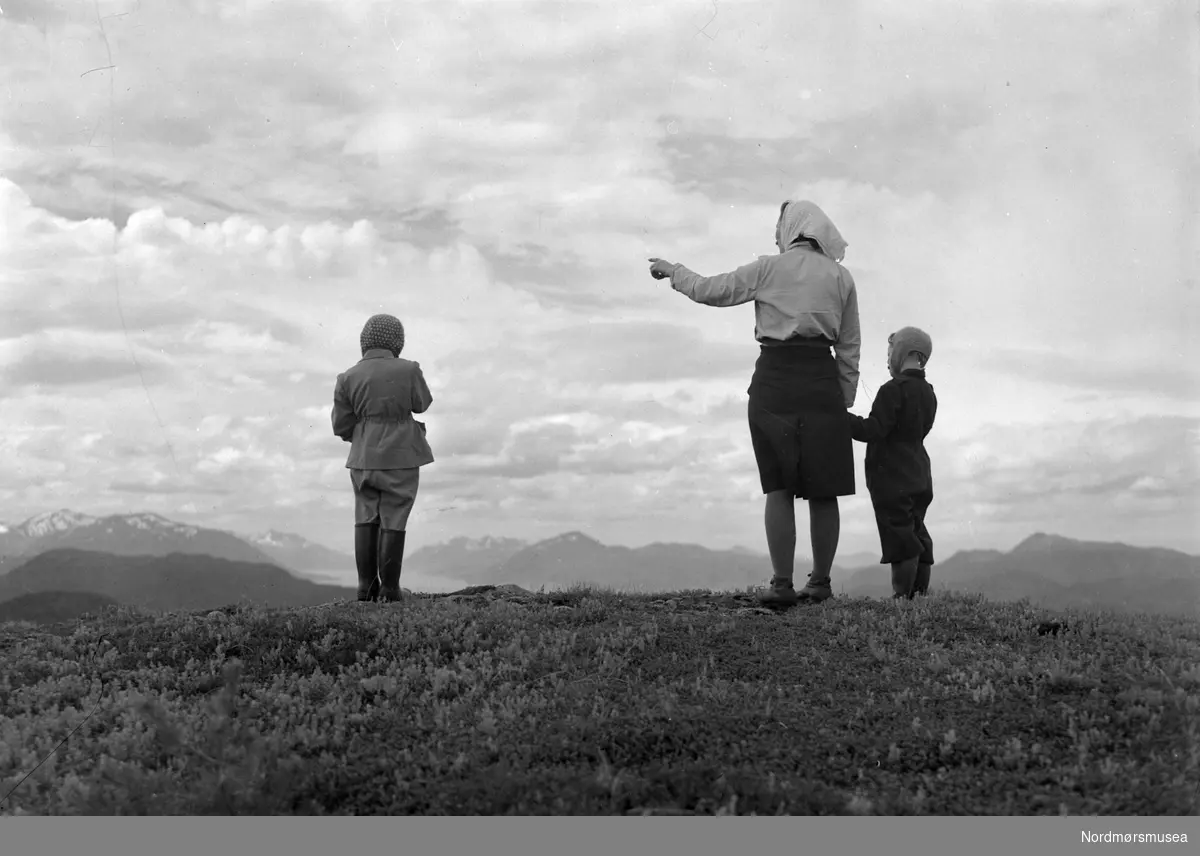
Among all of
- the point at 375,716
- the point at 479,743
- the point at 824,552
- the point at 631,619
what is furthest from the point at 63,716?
the point at 824,552

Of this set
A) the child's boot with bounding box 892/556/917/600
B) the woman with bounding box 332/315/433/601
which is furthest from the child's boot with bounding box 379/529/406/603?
the child's boot with bounding box 892/556/917/600

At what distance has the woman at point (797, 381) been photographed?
1130 cm

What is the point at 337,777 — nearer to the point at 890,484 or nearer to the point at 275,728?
the point at 275,728

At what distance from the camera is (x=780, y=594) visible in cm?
1159

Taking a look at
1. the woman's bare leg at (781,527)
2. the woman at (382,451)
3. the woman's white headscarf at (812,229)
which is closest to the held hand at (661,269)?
the woman's white headscarf at (812,229)

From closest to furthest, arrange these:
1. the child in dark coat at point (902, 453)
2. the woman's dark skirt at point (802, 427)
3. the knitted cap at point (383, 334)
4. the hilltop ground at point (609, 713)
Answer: the hilltop ground at point (609, 713) < the woman's dark skirt at point (802, 427) < the child in dark coat at point (902, 453) < the knitted cap at point (383, 334)

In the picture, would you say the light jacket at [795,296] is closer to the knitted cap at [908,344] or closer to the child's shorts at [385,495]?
the knitted cap at [908,344]

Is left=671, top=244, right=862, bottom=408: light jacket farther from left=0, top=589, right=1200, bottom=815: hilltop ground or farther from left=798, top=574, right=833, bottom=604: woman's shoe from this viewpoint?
left=0, top=589, right=1200, bottom=815: hilltop ground

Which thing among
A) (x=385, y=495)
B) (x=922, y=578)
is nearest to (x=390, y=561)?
(x=385, y=495)

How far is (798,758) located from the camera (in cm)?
648

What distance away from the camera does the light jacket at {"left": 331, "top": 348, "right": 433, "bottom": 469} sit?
42.7 ft

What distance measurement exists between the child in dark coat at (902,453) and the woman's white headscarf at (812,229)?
147cm

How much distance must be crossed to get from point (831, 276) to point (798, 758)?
6367mm

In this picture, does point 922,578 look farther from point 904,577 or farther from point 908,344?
point 908,344
